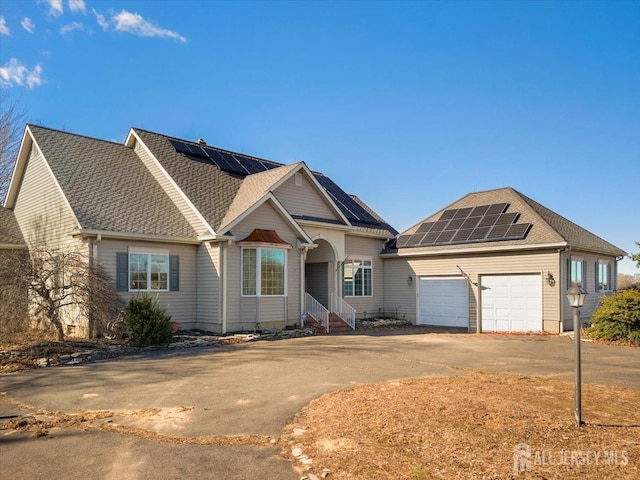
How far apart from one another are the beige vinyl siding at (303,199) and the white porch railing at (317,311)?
12.1 ft

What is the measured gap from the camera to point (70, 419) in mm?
7242

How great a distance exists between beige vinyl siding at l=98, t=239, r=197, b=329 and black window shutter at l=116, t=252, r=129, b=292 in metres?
0.13

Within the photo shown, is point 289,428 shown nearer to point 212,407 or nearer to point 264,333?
point 212,407

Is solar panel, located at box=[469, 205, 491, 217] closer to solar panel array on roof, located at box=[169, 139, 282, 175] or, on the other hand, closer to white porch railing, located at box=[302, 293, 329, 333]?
white porch railing, located at box=[302, 293, 329, 333]

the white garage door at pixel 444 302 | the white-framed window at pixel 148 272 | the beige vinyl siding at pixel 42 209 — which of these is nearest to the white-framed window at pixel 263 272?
the white-framed window at pixel 148 272

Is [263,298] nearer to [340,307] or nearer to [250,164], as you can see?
[340,307]

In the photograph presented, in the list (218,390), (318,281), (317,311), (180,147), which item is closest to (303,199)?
(318,281)

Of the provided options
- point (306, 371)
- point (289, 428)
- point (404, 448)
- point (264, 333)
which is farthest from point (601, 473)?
point (264, 333)

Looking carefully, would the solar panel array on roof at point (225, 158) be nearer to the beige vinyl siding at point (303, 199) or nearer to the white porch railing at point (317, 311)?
the beige vinyl siding at point (303, 199)

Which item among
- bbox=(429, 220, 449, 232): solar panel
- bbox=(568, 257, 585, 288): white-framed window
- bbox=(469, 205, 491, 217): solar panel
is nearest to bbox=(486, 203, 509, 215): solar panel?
bbox=(469, 205, 491, 217): solar panel

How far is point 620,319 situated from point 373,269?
1082 centimetres

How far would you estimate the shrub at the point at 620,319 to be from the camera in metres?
16.5

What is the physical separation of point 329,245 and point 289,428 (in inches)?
624

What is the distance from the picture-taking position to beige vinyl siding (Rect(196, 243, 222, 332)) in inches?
680
